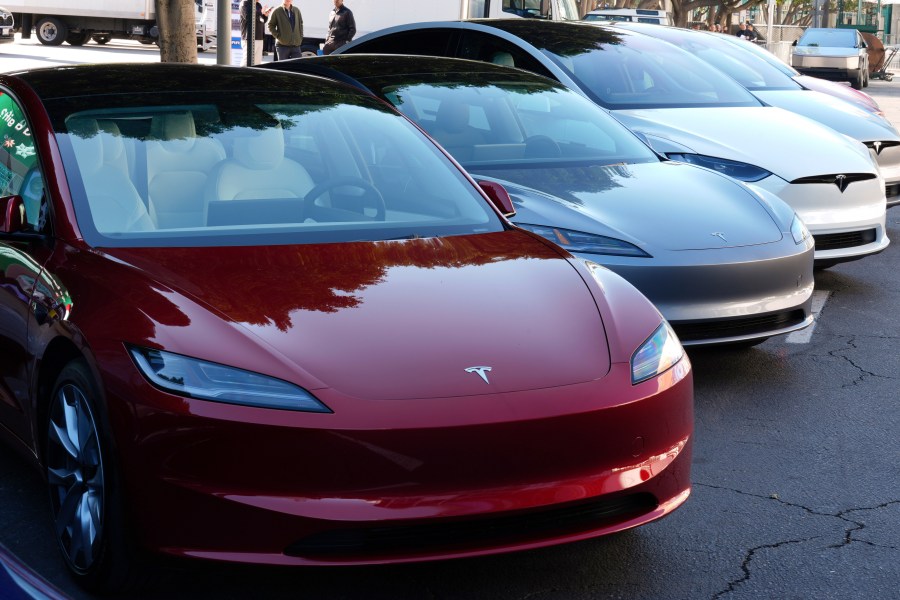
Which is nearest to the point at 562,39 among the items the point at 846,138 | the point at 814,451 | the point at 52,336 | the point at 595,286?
the point at 846,138

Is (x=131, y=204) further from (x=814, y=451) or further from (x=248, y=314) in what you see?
(x=814, y=451)

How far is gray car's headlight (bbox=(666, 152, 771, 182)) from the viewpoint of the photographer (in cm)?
794

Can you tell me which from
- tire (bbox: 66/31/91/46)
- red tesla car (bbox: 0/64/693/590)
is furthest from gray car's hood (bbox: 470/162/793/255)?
tire (bbox: 66/31/91/46)

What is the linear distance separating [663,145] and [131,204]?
4.71 metres

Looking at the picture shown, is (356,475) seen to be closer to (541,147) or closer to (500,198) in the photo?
(500,198)

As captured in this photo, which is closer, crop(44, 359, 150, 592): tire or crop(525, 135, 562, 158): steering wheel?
crop(44, 359, 150, 592): tire

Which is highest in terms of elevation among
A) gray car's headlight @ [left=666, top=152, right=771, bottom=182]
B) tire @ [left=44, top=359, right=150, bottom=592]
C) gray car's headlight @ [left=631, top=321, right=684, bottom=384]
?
gray car's headlight @ [left=666, top=152, right=771, bottom=182]

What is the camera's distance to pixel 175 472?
3.17 metres

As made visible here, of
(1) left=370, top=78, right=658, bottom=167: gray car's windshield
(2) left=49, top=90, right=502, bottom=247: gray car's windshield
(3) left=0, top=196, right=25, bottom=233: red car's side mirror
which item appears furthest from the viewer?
(1) left=370, top=78, right=658, bottom=167: gray car's windshield

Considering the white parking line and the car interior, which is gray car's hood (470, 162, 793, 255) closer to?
the white parking line

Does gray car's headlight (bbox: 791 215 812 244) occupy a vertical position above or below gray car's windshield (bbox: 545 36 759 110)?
below

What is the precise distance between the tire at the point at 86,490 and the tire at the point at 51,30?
114 feet

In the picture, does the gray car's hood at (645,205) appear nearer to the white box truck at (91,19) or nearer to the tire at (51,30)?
the white box truck at (91,19)

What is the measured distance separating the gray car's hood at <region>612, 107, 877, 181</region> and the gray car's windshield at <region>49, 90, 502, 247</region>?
3625 millimetres
